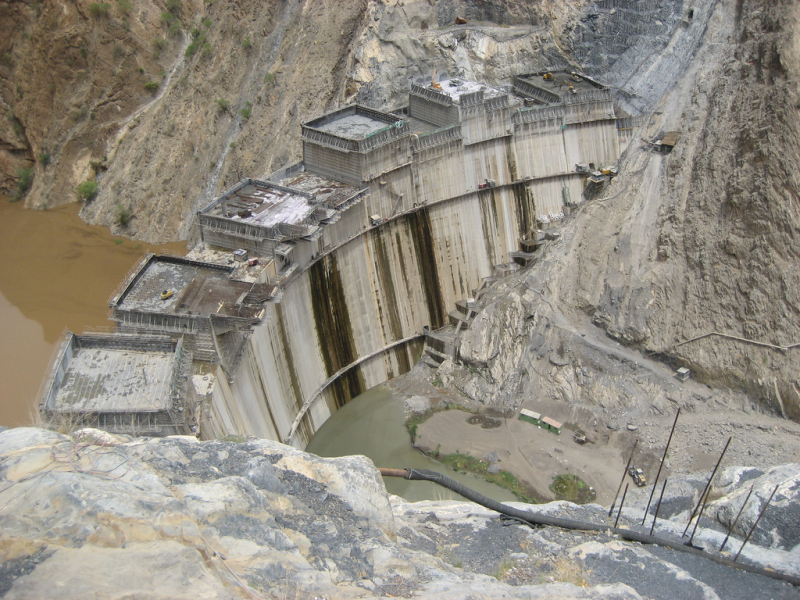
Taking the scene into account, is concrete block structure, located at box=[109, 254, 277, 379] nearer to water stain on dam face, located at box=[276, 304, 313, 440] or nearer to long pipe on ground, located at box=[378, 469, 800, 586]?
water stain on dam face, located at box=[276, 304, 313, 440]

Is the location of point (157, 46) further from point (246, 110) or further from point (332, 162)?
point (332, 162)

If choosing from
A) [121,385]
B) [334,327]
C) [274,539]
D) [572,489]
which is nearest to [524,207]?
[334,327]

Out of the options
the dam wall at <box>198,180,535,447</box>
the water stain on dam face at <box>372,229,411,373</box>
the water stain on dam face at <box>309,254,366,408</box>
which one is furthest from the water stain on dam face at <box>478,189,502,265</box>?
the water stain on dam face at <box>309,254,366,408</box>

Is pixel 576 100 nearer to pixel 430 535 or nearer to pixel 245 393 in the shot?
pixel 245 393

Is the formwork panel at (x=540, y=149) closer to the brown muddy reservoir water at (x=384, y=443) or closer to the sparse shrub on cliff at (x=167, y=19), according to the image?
the brown muddy reservoir water at (x=384, y=443)

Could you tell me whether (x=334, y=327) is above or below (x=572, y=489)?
above
